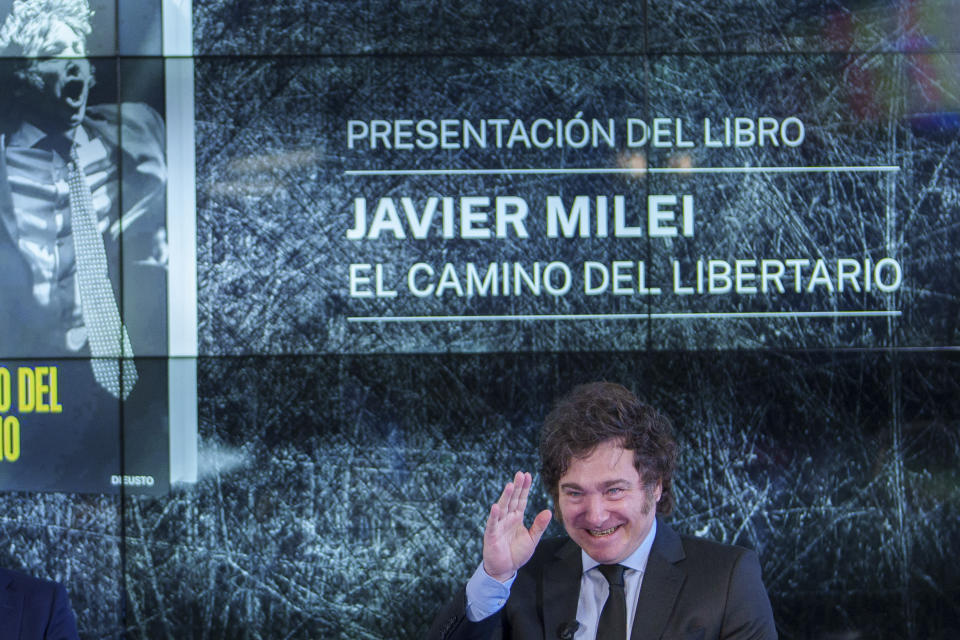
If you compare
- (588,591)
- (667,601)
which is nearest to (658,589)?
(667,601)

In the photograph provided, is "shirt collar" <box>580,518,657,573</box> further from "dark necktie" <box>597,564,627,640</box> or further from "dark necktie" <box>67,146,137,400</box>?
"dark necktie" <box>67,146,137,400</box>

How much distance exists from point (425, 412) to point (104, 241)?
4.52 feet

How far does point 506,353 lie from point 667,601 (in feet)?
6.32

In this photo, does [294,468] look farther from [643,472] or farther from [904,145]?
[904,145]

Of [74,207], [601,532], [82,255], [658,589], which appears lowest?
[658,589]

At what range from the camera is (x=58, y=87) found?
389 cm

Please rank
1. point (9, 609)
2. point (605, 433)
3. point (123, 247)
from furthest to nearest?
point (123, 247) → point (9, 609) → point (605, 433)

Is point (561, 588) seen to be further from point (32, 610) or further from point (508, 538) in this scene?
point (32, 610)

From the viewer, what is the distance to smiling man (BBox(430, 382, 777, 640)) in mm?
1971

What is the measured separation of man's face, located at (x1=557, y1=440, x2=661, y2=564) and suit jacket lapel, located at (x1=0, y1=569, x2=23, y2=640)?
4.15 ft

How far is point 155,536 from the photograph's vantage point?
12.6ft

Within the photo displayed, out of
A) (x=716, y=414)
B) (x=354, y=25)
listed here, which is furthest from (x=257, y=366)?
(x=716, y=414)

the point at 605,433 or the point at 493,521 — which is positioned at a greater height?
the point at 605,433

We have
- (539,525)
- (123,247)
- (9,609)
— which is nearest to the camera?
(539,525)
